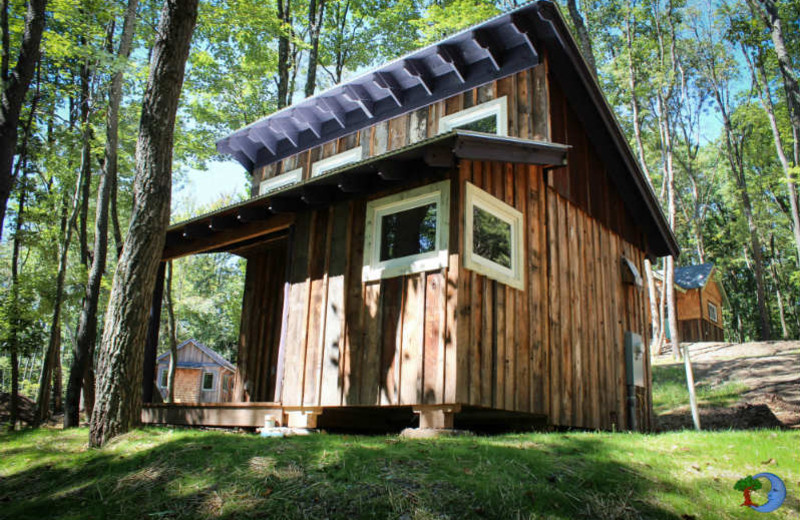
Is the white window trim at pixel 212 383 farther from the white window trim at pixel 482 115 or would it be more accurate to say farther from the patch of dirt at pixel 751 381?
the white window trim at pixel 482 115

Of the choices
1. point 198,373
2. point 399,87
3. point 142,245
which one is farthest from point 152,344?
point 198,373

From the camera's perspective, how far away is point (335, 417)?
338 inches

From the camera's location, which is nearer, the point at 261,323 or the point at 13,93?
the point at 13,93

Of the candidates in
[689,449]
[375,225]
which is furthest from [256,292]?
[689,449]

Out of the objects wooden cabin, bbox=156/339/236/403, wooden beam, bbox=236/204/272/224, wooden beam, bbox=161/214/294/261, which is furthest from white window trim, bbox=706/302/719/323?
wooden beam, bbox=236/204/272/224

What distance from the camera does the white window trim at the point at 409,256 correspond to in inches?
287

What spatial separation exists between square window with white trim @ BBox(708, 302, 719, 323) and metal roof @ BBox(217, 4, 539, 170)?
25.0 metres

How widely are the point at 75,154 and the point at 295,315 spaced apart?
33.8 feet

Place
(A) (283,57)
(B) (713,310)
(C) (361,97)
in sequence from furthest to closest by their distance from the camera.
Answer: (B) (713,310)
(A) (283,57)
(C) (361,97)

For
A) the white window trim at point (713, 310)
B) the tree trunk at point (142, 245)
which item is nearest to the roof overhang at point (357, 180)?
the tree trunk at point (142, 245)

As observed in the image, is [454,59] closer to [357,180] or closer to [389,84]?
[389,84]

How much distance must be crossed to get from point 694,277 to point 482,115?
76.8ft

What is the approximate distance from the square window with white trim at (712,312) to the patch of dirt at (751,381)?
9.32m

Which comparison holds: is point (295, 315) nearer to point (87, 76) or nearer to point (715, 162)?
point (87, 76)
